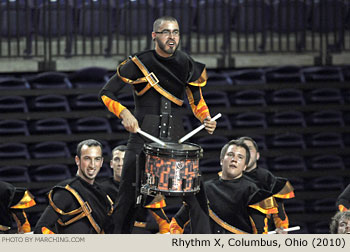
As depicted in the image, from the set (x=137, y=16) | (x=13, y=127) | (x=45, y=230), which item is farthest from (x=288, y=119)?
(x=45, y=230)

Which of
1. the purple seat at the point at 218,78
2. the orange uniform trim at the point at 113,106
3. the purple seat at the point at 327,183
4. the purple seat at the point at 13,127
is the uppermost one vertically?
the orange uniform trim at the point at 113,106

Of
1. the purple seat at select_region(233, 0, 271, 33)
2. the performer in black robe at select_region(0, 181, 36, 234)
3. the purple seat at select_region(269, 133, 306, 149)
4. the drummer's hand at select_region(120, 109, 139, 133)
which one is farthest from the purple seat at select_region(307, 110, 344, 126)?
the drummer's hand at select_region(120, 109, 139, 133)

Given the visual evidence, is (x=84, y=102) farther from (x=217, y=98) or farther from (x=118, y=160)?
(x=118, y=160)

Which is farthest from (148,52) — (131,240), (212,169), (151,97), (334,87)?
(334,87)

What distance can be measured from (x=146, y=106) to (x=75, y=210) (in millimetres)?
881

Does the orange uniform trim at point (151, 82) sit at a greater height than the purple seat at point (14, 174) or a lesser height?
greater

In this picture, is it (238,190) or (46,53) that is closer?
(238,190)

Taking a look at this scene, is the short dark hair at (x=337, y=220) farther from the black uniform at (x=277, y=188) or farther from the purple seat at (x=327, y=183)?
the purple seat at (x=327, y=183)

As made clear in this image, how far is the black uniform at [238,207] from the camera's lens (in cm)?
559

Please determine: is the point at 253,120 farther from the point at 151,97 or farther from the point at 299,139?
the point at 151,97

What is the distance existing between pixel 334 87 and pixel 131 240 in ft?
16.5

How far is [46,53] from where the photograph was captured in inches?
336

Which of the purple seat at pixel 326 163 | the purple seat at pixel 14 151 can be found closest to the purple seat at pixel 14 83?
the purple seat at pixel 14 151

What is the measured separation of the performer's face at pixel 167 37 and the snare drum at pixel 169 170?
57 cm
